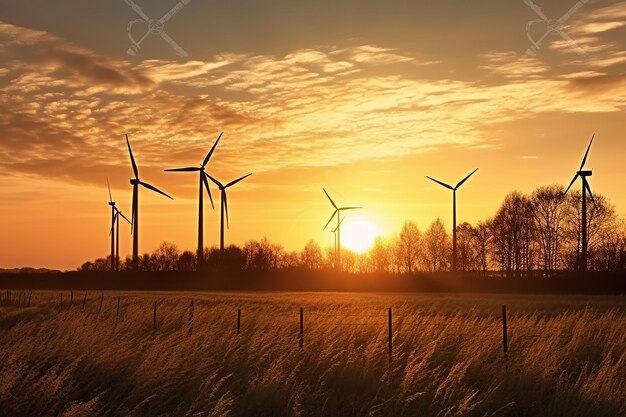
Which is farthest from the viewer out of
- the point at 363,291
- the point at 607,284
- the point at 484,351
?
the point at 363,291

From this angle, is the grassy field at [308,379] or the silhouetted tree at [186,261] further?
the silhouetted tree at [186,261]

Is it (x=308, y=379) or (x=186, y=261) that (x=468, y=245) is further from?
(x=308, y=379)

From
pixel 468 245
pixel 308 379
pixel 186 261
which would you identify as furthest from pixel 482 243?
pixel 308 379

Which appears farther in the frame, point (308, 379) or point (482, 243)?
point (482, 243)

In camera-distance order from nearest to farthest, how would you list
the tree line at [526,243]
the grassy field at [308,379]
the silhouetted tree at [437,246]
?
the grassy field at [308,379]
the tree line at [526,243]
the silhouetted tree at [437,246]

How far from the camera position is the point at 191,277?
106250 mm

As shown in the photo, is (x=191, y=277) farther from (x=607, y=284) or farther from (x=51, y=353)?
(x=51, y=353)

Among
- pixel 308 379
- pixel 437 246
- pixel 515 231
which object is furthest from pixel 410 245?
pixel 308 379

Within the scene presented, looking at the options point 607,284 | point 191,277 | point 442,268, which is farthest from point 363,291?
Result: point 442,268

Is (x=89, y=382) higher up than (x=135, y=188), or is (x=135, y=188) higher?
(x=135, y=188)

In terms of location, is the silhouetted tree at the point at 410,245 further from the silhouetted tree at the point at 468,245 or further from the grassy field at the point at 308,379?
the grassy field at the point at 308,379

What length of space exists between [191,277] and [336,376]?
91509 millimetres

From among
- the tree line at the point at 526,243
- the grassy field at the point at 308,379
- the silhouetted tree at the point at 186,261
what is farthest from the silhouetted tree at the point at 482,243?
the grassy field at the point at 308,379

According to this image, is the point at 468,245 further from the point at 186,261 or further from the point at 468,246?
the point at 186,261
